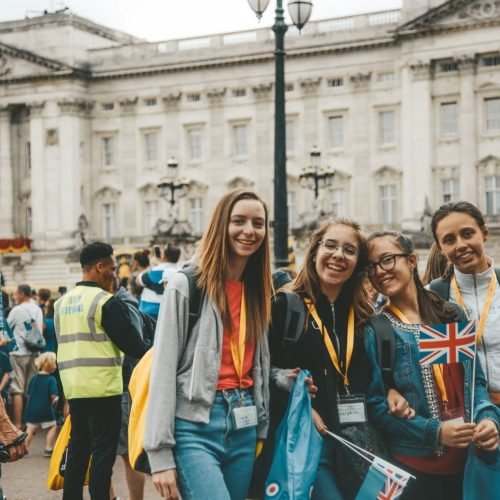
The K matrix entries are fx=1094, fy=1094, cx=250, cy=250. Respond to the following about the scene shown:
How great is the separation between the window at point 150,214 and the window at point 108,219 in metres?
1.84

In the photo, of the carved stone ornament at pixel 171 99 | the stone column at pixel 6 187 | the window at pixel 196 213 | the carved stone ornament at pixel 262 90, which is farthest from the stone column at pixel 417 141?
the stone column at pixel 6 187

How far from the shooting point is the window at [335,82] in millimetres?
49969

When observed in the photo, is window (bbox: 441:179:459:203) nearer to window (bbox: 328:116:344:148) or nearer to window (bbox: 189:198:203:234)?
window (bbox: 328:116:344:148)

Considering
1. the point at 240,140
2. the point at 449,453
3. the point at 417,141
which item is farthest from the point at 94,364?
the point at 240,140

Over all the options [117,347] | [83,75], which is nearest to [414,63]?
[83,75]

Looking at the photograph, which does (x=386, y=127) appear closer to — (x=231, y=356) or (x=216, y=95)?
(x=216, y=95)

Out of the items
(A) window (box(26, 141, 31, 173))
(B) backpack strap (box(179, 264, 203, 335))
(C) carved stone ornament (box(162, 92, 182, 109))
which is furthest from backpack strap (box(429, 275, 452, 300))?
(A) window (box(26, 141, 31, 173))

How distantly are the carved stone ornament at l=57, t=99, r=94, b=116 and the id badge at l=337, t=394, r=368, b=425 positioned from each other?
5090cm

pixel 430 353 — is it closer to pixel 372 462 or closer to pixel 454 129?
pixel 372 462

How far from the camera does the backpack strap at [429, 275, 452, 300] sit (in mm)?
6078

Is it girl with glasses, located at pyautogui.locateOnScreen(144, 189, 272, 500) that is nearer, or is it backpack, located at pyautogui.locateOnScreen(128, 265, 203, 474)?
girl with glasses, located at pyautogui.locateOnScreen(144, 189, 272, 500)

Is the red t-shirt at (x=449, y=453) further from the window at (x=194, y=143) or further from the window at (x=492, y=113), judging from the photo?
the window at (x=194, y=143)

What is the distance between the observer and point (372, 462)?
5.14 meters

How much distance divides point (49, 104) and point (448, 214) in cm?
5155
